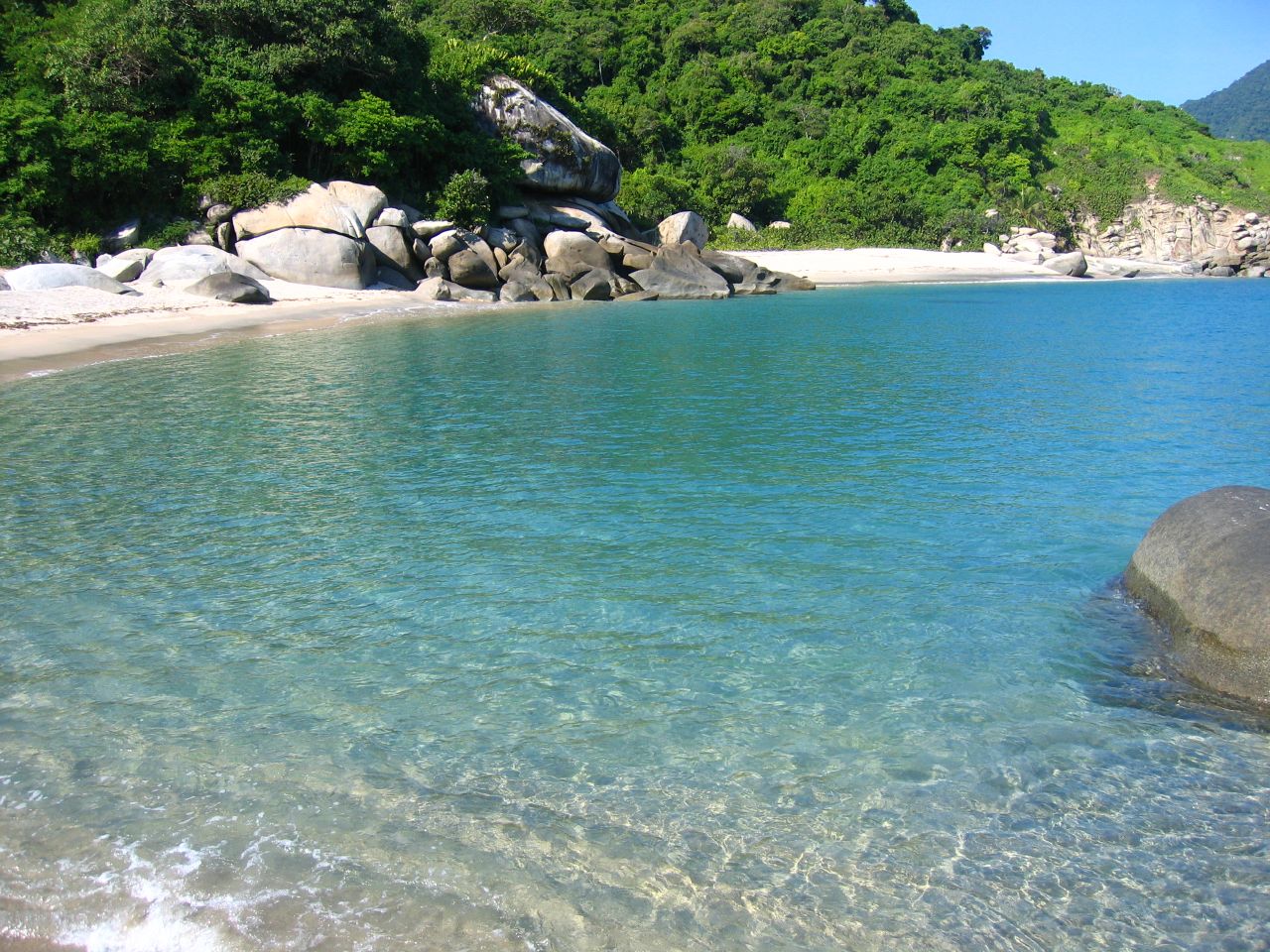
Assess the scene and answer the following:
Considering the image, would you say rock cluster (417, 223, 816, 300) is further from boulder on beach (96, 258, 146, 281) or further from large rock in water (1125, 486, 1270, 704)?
large rock in water (1125, 486, 1270, 704)

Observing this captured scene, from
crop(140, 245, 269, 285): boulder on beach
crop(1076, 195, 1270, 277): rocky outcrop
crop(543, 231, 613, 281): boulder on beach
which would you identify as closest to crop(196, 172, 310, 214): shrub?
crop(140, 245, 269, 285): boulder on beach

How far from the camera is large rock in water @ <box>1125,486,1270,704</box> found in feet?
17.0

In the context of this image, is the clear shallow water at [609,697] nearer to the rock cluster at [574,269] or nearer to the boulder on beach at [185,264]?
the boulder on beach at [185,264]

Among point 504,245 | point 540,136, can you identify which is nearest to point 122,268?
point 504,245

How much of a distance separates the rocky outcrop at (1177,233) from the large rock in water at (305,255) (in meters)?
54.1

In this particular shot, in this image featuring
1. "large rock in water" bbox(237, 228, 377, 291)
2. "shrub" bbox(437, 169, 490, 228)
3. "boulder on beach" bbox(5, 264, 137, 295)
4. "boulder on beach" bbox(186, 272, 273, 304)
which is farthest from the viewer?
"shrub" bbox(437, 169, 490, 228)

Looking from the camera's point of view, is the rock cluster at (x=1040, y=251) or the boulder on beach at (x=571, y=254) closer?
the boulder on beach at (x=571, y=254)

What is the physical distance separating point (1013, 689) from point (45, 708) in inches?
212

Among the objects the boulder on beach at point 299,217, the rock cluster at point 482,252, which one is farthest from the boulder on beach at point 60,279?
the boulder on beach at point 299,217

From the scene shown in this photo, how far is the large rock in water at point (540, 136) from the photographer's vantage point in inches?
1550

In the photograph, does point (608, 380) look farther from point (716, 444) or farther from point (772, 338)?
point (772, 338)

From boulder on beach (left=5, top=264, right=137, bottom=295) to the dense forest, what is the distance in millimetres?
2508

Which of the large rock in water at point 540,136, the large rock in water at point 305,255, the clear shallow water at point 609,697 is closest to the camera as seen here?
the clear shallow water at point 609,697

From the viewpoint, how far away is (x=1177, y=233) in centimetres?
6306
